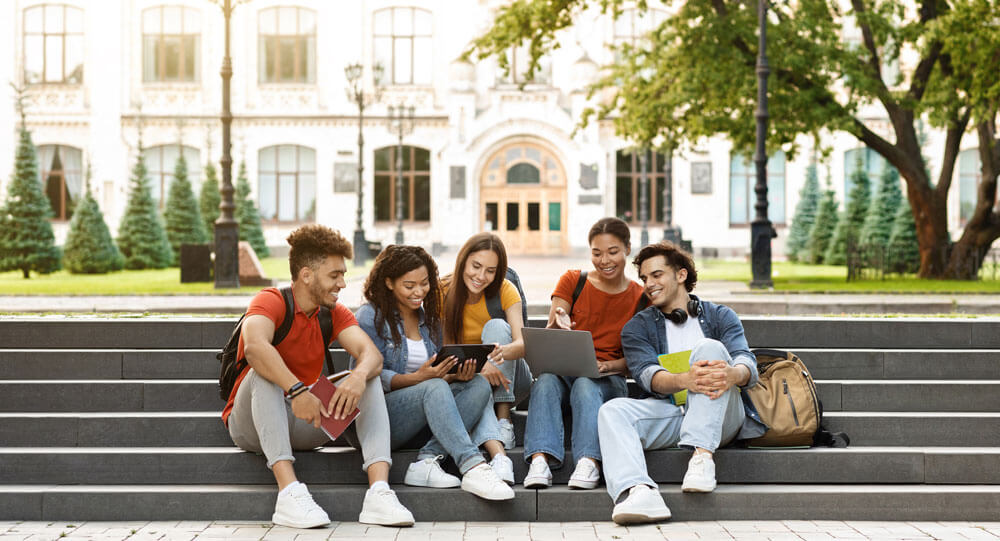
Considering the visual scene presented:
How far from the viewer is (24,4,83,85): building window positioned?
4038 cm

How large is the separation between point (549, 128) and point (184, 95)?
13.5 meters

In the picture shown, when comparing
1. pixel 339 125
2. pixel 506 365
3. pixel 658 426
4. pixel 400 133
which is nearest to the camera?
pixel 658 426

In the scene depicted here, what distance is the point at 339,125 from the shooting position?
4034 centimetres

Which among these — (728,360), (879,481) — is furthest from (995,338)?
(728,360)

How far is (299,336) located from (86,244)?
2375 cm

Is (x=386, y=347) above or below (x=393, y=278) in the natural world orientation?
below

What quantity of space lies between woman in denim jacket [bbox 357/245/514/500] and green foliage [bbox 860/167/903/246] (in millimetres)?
28856

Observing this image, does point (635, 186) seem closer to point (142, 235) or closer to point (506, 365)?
point (142, 235)

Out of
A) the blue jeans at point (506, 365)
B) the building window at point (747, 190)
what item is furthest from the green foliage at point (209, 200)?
the blue jeans at point (506, 365)

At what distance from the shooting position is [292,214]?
41.0 meters

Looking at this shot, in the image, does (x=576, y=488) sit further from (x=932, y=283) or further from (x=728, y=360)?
(x=932, y=283)

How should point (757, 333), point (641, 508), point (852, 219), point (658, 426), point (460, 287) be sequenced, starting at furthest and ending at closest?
point (852, 219)
point (757, 333)
point (460, 287)
point (658, 426)
point (641, 508)

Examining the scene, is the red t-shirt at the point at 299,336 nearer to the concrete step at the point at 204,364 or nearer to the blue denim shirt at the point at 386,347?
the blue denim shirt at the point at 386,347

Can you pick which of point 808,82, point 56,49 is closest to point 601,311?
point 808,82
